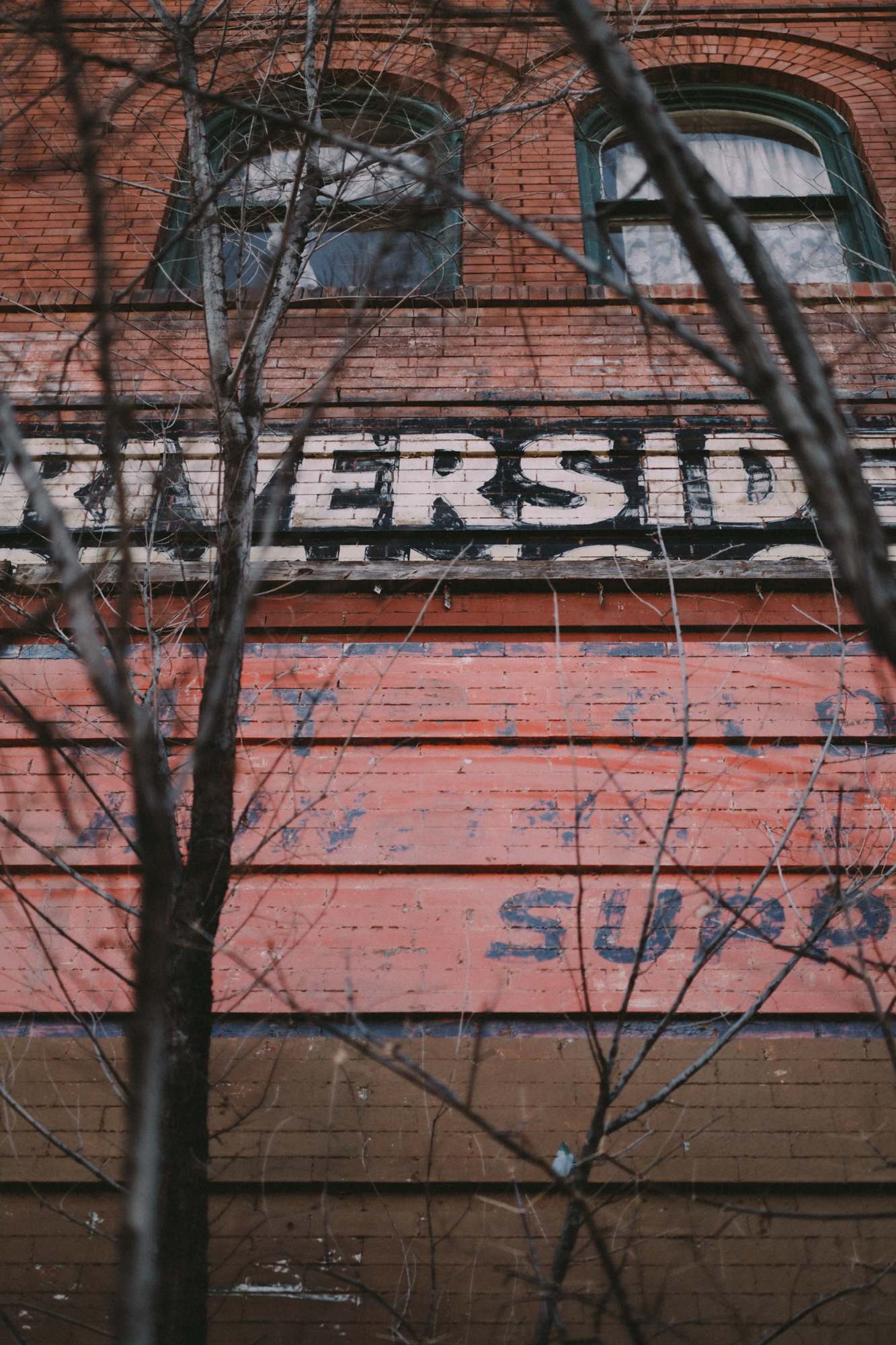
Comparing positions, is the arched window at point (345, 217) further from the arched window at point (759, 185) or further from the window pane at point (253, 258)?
the arched window at point (759, 185)

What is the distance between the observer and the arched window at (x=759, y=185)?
655cm

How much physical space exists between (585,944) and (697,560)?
6.15 ft

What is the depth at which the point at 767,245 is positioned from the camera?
6727mm

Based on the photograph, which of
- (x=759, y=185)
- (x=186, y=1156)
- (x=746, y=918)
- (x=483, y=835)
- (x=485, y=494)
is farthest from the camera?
(x=759, y=185)

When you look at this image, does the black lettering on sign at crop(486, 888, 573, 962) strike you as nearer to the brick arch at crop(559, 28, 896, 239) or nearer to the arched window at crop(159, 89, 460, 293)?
the arched window at crop(159, 89, 460, 293)

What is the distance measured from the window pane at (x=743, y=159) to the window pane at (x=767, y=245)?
23cm

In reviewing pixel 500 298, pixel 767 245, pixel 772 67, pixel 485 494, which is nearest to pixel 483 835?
pixel 485 494

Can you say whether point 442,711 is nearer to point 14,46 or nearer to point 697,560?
point 697,560

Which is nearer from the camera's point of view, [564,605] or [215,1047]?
[215,1047]

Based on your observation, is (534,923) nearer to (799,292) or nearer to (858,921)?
(858,921)

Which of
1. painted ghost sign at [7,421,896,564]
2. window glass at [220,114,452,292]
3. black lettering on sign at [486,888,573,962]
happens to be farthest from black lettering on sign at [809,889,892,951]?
window glass at [220,114,452,292]

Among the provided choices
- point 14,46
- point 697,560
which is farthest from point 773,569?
point 14,46

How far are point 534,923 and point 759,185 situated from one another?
5535 mm

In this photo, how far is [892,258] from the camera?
622 centimetres
